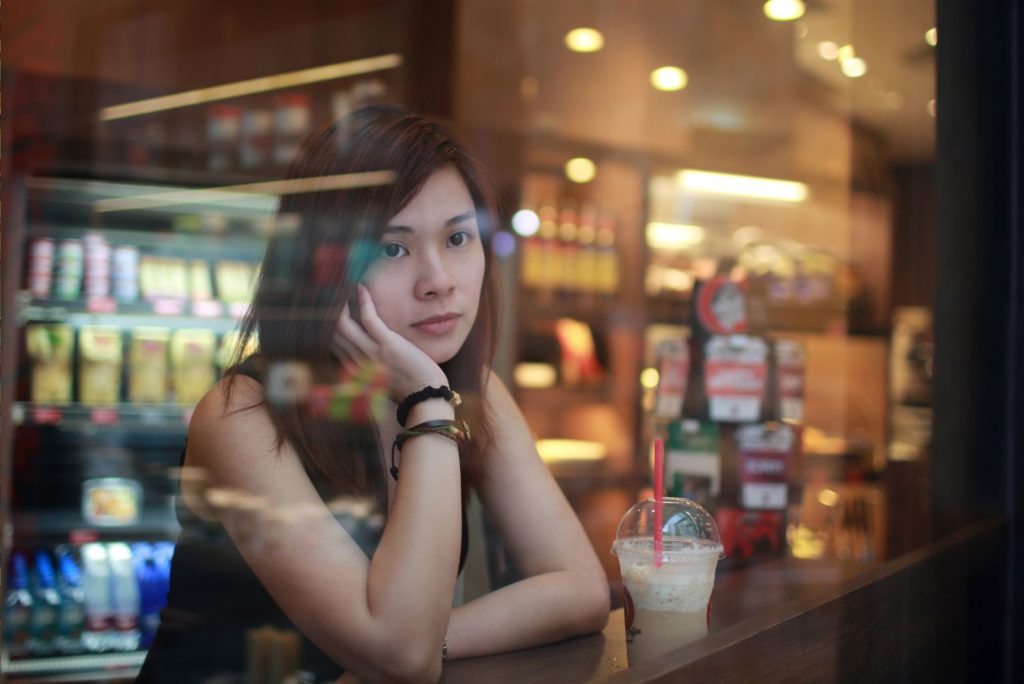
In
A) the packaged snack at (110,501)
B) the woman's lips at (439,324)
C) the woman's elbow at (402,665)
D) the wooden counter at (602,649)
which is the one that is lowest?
the packaged snack at (110,501)

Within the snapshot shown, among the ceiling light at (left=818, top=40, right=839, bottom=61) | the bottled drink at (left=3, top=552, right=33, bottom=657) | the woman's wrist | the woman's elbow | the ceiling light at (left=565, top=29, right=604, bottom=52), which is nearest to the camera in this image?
the woman's elbow

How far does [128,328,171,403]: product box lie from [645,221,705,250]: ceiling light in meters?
2.27

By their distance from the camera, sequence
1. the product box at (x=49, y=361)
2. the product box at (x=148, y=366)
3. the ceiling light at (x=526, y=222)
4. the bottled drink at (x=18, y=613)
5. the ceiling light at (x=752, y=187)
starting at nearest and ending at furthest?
the bottled drink at (x=18, y=613), the product box at (x=49, y=361), the product box at (x=148, y=366), the ceiling light at (x=526, y=222), the ceiling light at (x=752, y=187)

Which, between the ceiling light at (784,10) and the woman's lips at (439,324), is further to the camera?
the ceiling light at (784,10)

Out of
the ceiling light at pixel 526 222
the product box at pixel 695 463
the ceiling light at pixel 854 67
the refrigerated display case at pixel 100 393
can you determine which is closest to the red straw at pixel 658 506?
the product box at pixel 695 463

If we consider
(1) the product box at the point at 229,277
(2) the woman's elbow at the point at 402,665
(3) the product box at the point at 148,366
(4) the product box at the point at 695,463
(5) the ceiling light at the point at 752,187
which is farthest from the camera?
(5) the ceiling light at the point at 752,187

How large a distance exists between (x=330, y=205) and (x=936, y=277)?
1.47 metres

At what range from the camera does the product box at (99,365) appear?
306 cm

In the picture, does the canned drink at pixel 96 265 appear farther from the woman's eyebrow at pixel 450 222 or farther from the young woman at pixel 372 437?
the woman's eyebrow at pixel 450 222

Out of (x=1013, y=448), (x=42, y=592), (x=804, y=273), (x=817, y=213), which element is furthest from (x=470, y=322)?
(x=817, y=213)

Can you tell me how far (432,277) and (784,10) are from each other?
3013 millimetres

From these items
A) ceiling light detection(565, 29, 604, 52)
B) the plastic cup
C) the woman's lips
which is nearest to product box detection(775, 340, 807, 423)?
the plastic cup

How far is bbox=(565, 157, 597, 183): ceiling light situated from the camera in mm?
4422

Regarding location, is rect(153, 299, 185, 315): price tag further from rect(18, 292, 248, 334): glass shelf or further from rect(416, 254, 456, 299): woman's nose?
rect(416, 254, 456, 299): woman's nose
